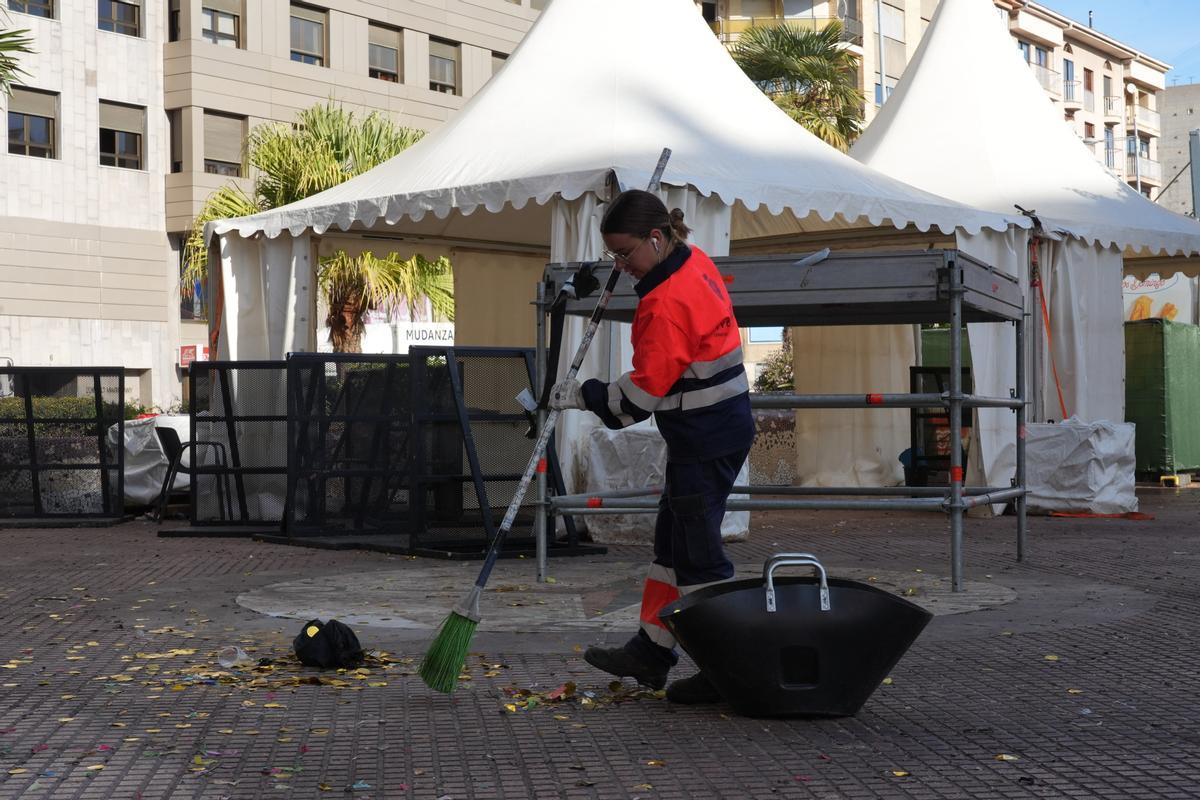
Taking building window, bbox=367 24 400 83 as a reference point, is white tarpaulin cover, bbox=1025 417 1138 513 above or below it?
below

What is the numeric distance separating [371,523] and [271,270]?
293 cm

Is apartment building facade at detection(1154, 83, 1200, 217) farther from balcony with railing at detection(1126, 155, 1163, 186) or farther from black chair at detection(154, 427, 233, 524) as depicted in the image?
black chair at detection(154, 427, 233, 524)

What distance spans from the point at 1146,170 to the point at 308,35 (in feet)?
207

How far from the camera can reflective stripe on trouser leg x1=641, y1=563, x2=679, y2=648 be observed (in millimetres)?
5484

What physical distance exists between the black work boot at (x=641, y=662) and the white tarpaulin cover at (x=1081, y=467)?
937cm

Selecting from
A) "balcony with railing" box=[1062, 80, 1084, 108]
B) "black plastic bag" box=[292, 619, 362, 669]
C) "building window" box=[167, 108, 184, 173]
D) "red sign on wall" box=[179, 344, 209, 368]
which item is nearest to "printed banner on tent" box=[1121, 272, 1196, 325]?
"red sign on wall" box=[179, 344, 209, 368]

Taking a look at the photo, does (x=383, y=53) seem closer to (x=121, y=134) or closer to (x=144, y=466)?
(x=121, y=134)

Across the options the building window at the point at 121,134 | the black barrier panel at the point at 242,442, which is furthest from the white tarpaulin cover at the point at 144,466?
the building window at the point at 121,134

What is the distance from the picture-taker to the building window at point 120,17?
36750 mm

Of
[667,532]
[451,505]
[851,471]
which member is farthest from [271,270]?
[667,532]

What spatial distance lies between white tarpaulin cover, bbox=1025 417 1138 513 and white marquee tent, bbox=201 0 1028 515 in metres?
2.03

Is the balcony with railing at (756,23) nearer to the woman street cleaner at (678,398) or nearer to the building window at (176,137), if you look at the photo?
the building window at (176,137)

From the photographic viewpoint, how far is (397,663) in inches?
250

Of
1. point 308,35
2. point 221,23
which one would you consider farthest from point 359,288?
point 308,35
